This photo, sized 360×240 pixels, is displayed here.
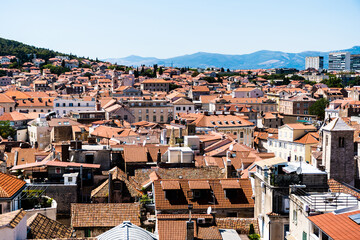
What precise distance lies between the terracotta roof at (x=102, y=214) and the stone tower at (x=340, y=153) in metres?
12.3

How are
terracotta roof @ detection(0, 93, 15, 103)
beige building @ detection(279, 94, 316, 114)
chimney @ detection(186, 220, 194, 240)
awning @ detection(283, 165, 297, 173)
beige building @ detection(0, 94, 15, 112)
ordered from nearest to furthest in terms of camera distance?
1. chimney @ detection(186, 220, 194, 240)
2. awning @ detection(283, 165, 297, 173)
3. beige building @ detection(0, 94, 15, 112)
4. terracotta roof @ detection(0, 93, 15, 103)
5. beige building @ detection(279, 94, 316, 114)

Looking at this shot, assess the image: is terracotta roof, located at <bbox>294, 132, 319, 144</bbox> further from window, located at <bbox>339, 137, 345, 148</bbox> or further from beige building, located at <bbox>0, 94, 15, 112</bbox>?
beige building, located at <bbox>0, 94, 15, 112</bbox>

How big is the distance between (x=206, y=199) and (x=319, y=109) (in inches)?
3453

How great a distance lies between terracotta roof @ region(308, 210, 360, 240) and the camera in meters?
15.5

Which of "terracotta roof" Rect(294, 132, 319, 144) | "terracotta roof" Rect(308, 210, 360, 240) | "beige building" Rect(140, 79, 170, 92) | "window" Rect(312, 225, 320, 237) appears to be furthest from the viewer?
"beige building" Rect(140, 79, 170, 92)

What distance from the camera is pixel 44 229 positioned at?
63.7ft

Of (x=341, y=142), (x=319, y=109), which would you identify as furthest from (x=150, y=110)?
(x=341, y=142)

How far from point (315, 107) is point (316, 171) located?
3548 inches

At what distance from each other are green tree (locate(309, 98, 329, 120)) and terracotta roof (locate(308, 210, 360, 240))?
306 feet

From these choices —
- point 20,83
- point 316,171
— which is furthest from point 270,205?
point 20,83

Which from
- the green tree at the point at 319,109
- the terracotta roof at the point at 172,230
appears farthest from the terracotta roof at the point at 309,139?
the green tree at the point at 319,109

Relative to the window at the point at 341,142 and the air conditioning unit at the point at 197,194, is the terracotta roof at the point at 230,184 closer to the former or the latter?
the air conditioning unit at the point at 197,194

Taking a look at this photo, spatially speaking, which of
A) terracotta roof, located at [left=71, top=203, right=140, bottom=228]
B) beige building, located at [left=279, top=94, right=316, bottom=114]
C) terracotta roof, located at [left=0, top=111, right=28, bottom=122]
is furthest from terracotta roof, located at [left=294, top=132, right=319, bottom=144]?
beige building, located at [left=279, top=94, right=316, bottom=114]

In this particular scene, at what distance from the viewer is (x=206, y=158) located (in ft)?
117
